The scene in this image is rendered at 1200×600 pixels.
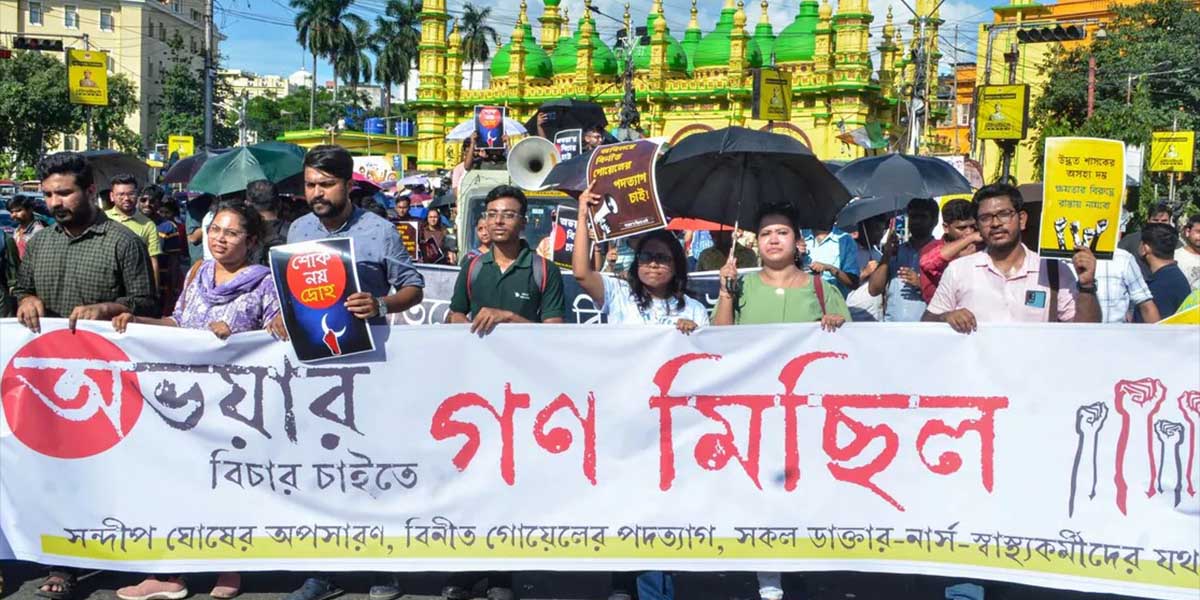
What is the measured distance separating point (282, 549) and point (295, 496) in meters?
0.22

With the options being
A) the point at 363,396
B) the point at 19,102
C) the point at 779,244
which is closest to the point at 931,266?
the point at 779,244

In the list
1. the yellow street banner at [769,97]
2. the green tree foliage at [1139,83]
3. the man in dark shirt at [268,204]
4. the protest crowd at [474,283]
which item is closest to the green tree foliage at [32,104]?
the yellow street banner at [769,97]

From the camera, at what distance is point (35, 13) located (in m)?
92.9

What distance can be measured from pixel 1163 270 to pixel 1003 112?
20265 mm

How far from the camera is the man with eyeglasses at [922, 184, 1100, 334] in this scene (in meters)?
5.23

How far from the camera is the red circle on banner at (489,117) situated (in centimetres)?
1309

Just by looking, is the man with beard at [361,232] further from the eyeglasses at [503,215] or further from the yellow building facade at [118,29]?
the yellow building facade at [118,29]

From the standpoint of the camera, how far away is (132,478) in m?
5.11

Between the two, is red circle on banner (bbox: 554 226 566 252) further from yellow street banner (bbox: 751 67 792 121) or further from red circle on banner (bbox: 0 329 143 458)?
yellow street banner (bbox: 751 67 792 121)

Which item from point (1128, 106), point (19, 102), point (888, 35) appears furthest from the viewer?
point (19, 102)

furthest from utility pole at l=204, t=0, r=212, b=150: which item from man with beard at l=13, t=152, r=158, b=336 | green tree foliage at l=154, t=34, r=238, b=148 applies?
green tree foliage at l=154, t=34, r=238, b=148

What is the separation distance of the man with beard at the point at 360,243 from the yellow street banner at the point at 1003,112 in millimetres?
23319

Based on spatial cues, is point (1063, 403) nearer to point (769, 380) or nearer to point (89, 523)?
point (769, 380)

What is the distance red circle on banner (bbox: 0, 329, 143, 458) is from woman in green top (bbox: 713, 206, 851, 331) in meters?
2.52
